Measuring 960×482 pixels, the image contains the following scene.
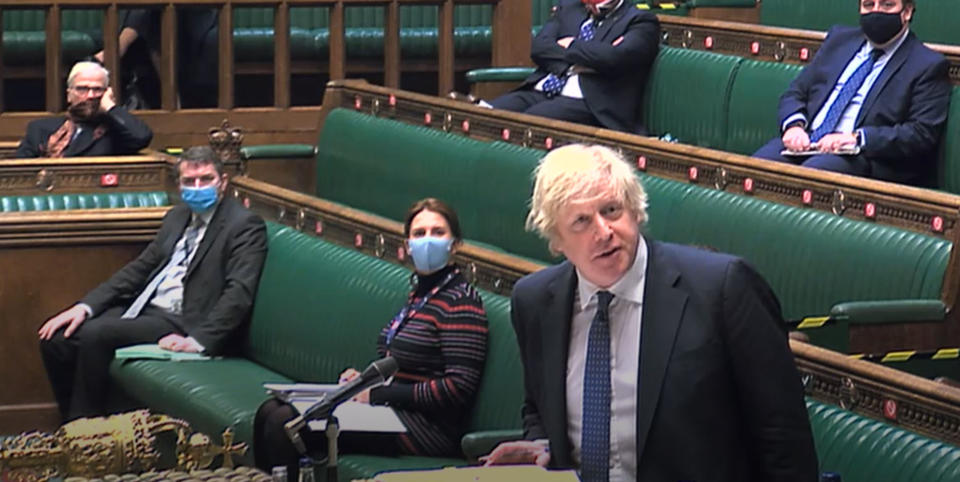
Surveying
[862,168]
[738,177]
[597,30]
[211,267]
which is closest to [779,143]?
[862,168]

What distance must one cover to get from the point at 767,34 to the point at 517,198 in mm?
1323

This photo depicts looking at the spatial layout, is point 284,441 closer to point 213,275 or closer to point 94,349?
point 213,275

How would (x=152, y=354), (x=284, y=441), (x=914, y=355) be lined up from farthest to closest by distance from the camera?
(x=152, y=354) → (x=284, y=441) → (x=914, y=355)

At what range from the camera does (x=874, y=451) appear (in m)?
3.53

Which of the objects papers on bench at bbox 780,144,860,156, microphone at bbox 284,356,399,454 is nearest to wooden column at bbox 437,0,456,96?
papers on bench at bbox 780,144,860,156

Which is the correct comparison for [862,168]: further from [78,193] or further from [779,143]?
[78,193]

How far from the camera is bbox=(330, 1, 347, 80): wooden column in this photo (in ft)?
26.5

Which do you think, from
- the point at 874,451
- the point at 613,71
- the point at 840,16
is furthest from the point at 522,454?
the point at 840,16

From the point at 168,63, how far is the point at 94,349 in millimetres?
2120

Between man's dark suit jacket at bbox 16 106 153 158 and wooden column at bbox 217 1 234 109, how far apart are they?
0.75 m

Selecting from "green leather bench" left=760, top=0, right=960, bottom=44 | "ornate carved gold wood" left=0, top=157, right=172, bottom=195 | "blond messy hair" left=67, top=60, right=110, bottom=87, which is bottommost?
"ornate carved gold wood" left=0, top=157, right=172, bottom=195

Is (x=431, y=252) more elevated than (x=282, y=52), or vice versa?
(x=282, y=52)

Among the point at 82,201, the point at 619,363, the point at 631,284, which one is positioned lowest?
the point at 82,201

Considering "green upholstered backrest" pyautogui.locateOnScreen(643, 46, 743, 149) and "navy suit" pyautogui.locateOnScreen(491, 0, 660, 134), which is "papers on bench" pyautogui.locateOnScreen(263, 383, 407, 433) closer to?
"green upholstered backrest" pyautogui.locateOnScreen(643, 46, 743, 149)
